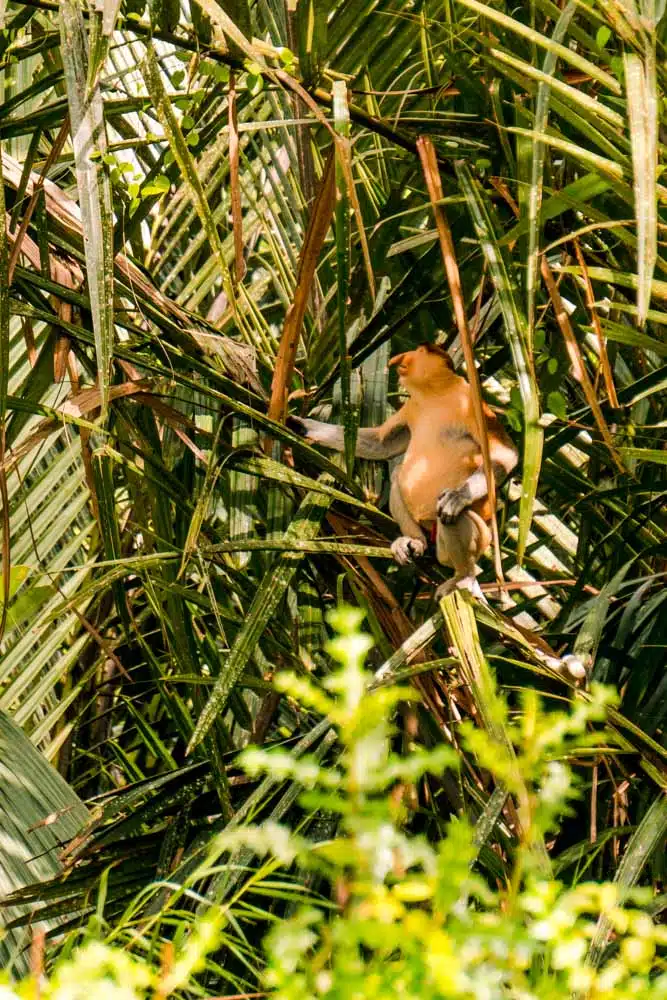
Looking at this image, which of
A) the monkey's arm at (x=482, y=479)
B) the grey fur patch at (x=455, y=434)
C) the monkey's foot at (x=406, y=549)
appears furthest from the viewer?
the grey fur patch at (x=455, y=434)

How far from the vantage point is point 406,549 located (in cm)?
A: 184

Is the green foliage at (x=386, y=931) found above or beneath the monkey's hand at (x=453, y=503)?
above

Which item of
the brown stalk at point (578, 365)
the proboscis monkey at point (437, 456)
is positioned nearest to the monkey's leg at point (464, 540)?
the proboscis monkey at point (437, 456)

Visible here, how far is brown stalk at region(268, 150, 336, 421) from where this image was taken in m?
1.44

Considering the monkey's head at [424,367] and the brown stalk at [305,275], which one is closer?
the brown stalk at [305,275]

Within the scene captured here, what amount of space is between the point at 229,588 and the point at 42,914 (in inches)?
22.3

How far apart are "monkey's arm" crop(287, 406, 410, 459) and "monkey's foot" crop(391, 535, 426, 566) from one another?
0.19 m

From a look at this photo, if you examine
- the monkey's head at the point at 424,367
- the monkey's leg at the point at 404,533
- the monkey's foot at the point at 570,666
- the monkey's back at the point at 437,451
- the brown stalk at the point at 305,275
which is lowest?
the monkey's foot at the point at 570,666

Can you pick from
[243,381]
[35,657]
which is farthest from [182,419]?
[35,657]

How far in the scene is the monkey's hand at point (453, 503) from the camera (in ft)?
6.56

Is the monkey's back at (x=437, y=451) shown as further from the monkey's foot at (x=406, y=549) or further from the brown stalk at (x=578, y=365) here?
the brown stalk at (x=578, y=365)

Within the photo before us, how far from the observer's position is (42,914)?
1448mm

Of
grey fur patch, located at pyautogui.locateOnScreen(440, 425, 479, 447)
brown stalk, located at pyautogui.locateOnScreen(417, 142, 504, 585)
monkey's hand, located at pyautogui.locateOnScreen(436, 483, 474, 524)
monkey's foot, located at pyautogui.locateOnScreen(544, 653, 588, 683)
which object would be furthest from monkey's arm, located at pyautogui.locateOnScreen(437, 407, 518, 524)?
brown stalk, located at pyautogui.locateOnScreen(417, 142, 504, 585)

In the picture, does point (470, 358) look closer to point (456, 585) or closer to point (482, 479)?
point (456, 585)
